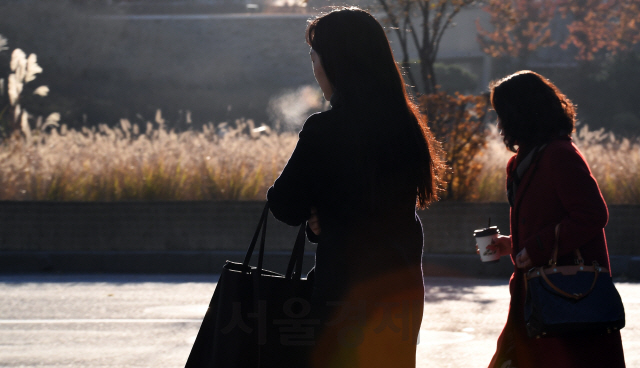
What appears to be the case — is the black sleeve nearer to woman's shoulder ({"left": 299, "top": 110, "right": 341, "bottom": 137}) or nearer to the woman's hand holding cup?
woman's shoulder ({"left": 299, "top": 110, "right": 341, "bottom": 137})

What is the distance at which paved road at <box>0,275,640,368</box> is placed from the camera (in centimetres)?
512

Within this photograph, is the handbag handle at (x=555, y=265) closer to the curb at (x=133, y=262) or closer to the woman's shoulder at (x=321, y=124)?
the woman's shoulder at (x=321, y=124)

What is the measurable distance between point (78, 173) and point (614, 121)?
22.7 meters

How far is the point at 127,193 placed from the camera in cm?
984

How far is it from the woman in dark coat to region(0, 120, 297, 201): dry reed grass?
7.67 meters

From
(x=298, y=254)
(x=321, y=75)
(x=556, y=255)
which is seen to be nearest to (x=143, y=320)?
(x=556, y=255)

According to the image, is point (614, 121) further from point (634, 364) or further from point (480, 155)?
point (634, 364)

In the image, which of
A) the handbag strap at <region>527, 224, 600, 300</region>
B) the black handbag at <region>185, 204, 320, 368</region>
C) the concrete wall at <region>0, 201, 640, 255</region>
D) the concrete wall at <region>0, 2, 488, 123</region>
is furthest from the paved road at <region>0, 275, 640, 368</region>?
the concrete wall at <region>0, 2, 488, 123</region>

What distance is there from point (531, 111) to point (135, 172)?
305 inches

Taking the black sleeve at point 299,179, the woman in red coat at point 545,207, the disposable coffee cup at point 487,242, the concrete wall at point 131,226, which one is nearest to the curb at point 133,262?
the concrete wall at point 131,226

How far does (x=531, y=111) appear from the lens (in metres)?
2.90

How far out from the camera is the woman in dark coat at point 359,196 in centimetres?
213

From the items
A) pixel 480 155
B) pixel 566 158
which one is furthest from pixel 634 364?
pixel 480 155

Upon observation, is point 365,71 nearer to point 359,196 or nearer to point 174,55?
point 359,196
